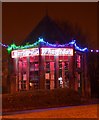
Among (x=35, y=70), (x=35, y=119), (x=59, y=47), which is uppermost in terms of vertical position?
(x=59, y=47)

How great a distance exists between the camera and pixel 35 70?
93.7ft

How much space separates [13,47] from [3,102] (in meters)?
10.3

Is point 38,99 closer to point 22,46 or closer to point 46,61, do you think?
point 46,61

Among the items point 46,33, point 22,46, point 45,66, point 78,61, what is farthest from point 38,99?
point 78,61

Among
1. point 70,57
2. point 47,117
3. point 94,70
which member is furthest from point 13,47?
point 47,117

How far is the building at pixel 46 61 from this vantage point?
27.6 m

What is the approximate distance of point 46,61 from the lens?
2783 centimetres

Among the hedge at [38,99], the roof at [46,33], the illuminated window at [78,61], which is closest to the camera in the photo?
the hedge at [38,99]

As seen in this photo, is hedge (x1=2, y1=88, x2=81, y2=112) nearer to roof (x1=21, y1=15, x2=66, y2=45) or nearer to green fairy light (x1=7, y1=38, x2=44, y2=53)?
green fairy light (x1=7, y1=38, x2=44, y2=53)

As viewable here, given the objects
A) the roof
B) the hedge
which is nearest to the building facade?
the roof

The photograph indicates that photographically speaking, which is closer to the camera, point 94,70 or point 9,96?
point 9,96

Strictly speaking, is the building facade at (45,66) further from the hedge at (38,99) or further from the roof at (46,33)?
the hedge at (38,99)

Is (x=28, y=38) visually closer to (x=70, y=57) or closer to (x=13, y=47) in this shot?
(x=13, y=47)

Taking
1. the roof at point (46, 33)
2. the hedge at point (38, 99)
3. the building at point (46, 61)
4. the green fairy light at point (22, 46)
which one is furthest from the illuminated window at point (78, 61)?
the hedge at point (38, 99)
